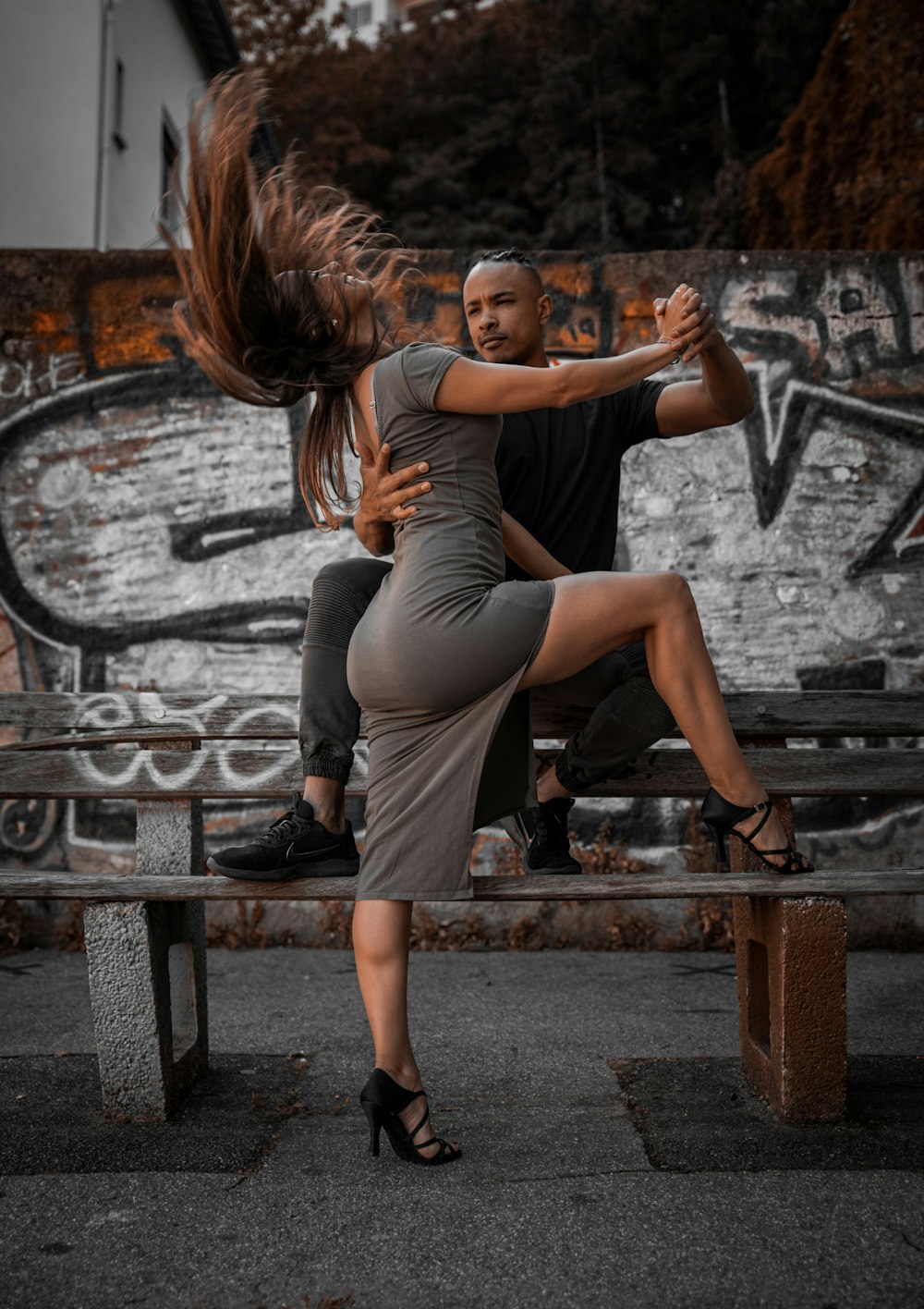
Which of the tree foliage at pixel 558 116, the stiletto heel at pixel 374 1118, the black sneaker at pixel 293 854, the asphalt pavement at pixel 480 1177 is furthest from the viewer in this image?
the tree foliage at pixel 558 116

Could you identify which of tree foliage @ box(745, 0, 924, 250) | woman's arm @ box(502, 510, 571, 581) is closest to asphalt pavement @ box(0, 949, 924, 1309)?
woman's arm @ box(502, 510, 571, 581)

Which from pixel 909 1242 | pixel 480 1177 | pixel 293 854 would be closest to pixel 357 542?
pixel 293 854

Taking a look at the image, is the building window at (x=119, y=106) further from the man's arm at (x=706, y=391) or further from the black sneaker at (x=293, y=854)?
the black sneaker at (x=293, y=854)

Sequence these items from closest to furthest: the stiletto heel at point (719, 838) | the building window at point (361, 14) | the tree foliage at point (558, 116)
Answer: the stiletto heel at point (719, 838) → the tree foliage at point (558, 116) → the building window at point (361, 14)

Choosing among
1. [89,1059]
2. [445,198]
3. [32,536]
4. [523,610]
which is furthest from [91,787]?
[445,198]

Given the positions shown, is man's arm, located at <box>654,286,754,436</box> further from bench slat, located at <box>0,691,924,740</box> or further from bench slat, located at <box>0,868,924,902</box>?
bench slat, located at <box>0,868,924,902</box>

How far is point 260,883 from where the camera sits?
255cm

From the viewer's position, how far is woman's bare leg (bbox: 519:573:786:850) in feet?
7.88

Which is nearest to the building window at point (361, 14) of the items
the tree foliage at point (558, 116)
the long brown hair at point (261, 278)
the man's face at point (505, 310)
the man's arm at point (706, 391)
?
the tree foliage at point (558, 116)

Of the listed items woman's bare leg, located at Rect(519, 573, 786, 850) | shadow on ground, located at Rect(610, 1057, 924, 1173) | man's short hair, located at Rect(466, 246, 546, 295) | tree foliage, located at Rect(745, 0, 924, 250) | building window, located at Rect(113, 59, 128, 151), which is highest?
building window, located at Rect(113, 59, 128, 151)

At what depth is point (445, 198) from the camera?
20.4 metres

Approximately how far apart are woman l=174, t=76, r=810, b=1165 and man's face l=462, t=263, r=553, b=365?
542 millimetres

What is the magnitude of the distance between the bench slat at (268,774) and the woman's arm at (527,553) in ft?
1.96

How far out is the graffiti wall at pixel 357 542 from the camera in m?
4.75
